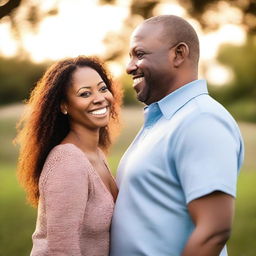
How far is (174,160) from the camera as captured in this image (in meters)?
2.29

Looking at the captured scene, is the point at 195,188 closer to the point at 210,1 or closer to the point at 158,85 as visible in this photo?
the point at 158,85

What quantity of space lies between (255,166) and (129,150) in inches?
574

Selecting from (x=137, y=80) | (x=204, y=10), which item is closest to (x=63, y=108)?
(x=137, y=80)

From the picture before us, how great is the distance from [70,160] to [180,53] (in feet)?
2.03

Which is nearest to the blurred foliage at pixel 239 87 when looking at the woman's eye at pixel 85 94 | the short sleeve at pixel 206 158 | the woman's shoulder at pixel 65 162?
the woman's eye at pixel 85 94

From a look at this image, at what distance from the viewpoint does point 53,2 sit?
6.96 metres

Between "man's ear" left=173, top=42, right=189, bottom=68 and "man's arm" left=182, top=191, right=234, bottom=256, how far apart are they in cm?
60

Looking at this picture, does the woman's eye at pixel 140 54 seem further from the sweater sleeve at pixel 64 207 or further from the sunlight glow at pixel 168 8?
the sunlight glow at pixel 168 8

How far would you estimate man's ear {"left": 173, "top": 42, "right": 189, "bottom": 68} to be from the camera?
8.34 feet

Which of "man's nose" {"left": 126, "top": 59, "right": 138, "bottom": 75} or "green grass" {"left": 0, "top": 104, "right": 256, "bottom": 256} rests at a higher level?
"man's nose" {"left": 126, "top": 59, "right": 138, "bottom": 75}

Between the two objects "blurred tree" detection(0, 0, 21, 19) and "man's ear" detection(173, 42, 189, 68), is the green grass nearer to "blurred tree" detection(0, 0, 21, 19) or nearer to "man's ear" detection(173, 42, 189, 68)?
"man's ear" detection(173, 42, 189, 68)

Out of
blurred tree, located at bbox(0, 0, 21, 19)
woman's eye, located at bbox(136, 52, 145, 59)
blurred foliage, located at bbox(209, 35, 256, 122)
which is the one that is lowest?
blurred foliage, located at bbox(209, 35, 256, 122)

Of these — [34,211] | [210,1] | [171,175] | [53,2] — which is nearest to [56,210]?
[171,175]

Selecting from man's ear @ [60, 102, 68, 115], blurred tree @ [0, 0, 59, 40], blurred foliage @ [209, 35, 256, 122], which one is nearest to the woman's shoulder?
man's ear @ [60, 102, 68, 115]
